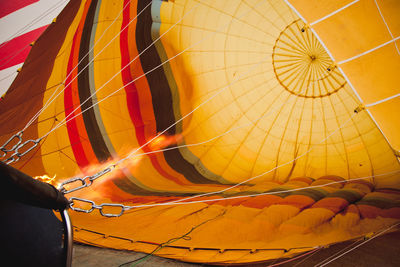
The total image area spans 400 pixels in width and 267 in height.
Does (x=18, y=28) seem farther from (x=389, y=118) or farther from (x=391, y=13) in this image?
(x=389, y=118)

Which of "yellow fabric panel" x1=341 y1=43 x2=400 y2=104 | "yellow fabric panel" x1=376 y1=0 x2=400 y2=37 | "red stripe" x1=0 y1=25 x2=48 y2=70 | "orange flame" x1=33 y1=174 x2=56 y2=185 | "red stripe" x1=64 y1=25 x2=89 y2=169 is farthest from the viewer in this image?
"red stripe" x1=0 y1=25 x2=48 y2=70

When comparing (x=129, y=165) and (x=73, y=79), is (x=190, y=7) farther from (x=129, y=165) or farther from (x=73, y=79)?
(x=129, y=165)

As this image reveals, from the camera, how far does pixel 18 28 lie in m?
3.16

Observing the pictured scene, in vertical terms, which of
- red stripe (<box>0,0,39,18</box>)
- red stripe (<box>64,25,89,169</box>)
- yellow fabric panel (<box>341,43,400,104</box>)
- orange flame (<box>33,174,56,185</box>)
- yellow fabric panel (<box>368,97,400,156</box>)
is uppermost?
red stripe (<box>0,0,39,18</box>)

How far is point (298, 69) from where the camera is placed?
3293mm

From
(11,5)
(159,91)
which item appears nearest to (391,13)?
(159,91)

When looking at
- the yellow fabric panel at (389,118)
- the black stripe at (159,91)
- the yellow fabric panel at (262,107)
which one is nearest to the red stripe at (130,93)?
the black stripe at (159,91)

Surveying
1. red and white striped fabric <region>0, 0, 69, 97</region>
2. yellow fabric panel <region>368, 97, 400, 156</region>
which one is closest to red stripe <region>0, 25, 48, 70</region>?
red and white striped fabric <region>0, 0, 69, 97</region>

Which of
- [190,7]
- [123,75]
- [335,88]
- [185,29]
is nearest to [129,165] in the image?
[123,75]

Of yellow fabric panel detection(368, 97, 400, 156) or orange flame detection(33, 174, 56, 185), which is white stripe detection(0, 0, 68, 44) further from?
yellow fabric panel detection(368, 97, 400, 156)

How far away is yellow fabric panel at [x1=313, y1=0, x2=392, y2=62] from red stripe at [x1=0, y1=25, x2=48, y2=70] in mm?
3365

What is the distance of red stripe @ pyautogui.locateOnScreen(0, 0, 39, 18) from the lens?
317cm

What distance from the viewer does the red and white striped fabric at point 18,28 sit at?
3.10 metres

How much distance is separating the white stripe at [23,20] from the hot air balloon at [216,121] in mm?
335
